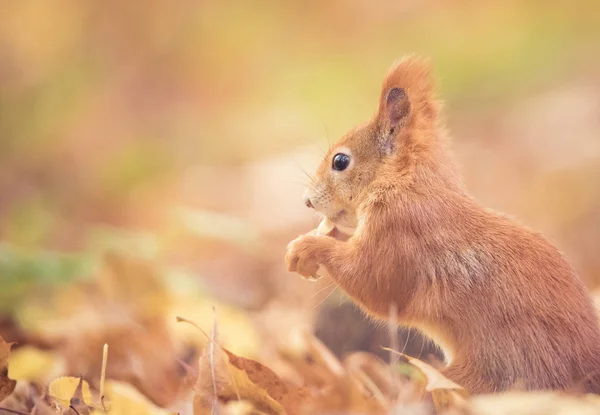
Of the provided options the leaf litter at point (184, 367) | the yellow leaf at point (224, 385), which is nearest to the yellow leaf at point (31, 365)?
the leaf litter at point (184, 367)

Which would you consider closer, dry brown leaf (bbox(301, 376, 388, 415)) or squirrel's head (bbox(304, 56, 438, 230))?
dry brown leaf (bbox(301, 376, 388, 415))

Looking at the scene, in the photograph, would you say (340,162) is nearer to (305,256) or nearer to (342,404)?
(305,256)

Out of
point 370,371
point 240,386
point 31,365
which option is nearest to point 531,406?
point 240,386

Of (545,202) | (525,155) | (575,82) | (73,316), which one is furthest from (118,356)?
(575,82)

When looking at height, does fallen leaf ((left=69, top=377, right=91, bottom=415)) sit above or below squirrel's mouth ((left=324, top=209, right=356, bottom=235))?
below

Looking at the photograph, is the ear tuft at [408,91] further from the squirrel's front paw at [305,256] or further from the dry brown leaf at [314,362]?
the dry brown leaf at [314,362]

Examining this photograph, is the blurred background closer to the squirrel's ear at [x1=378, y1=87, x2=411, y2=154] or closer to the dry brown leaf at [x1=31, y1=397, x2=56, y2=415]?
the dry brown leaf at [x1=31, y1=397, x2=56, y2=415]

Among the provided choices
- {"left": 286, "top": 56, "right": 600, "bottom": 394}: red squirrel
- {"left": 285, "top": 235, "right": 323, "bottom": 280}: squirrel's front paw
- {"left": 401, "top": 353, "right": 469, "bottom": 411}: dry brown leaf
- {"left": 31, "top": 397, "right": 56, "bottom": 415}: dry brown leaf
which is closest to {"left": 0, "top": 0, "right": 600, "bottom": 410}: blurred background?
{"left": 31, "top": 397, "right": 56, "bottom": 415}: dry brown leaf

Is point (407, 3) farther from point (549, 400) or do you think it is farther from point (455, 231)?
point (549, 400)

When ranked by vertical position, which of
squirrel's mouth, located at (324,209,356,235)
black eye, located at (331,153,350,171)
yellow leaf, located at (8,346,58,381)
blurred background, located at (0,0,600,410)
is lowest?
yellow leaf, located at (8,346,58,381)
